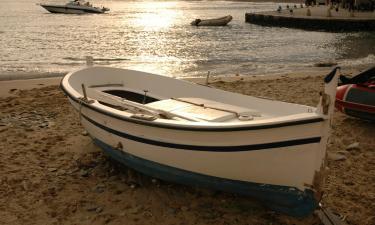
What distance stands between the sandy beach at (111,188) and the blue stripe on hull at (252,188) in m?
0.22

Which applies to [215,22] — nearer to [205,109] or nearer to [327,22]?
[327,22]

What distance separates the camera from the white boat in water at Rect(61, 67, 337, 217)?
14.0ft

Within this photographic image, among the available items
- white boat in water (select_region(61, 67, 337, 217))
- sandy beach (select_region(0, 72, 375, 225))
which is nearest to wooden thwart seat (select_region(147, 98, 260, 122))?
white boat in water (select_region(61, 67, 337, 217))

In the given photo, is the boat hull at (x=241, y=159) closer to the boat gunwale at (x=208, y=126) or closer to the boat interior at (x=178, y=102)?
the boat gunwale at (x=208, y=126)

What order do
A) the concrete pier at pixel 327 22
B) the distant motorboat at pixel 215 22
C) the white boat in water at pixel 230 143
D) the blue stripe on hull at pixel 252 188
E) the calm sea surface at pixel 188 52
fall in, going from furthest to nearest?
the distant motorboat at pixel 215 22
the concrete pier at pixel 327 22
the calm sea surface at pixel 188 52
the blue stripe on hull at pixel 252 188
the white boat in water at pixel 230 143

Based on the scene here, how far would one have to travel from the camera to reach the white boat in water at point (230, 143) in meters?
4.27

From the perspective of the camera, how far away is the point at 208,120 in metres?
5.46

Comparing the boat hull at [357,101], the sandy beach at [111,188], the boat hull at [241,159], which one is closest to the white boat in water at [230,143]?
the boat hull at [241,159]

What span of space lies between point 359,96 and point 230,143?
3975mm

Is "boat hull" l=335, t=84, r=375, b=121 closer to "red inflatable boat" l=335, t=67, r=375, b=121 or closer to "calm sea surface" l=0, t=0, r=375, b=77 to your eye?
"red inflatable boat" l=335, t=67, r=375, b=121

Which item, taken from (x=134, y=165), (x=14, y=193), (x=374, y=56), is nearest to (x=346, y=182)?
(x=134, y=165)

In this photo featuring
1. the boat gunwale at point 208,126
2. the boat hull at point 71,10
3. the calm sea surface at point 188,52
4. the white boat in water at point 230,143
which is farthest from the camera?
the boat hull at point 71,10

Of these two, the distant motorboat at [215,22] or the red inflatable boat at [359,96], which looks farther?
the distant motorboat at [215,22]

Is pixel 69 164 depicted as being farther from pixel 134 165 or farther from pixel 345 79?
pixel 345 79
